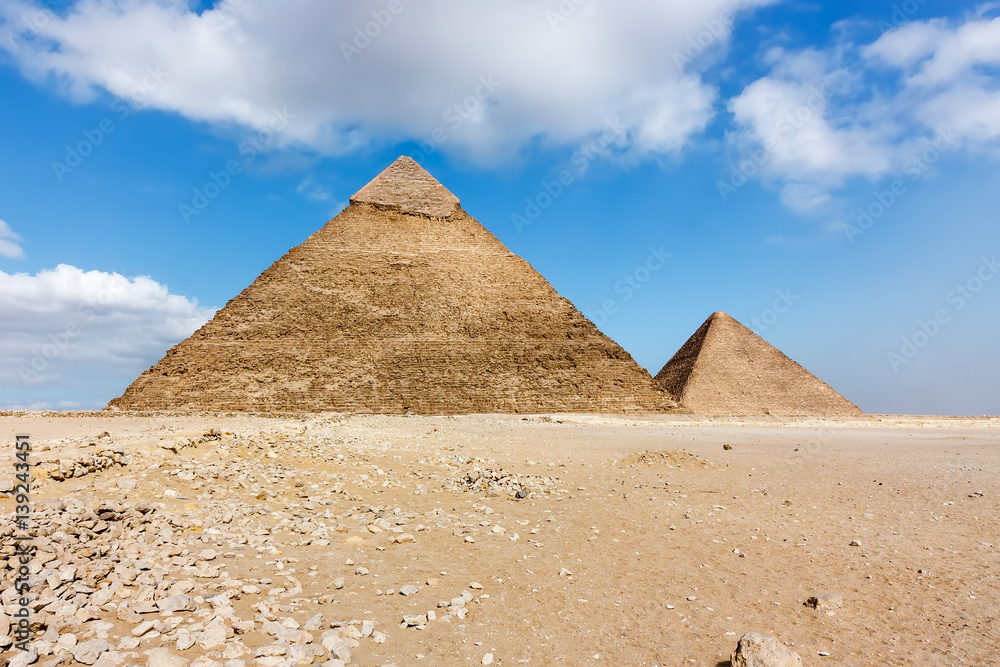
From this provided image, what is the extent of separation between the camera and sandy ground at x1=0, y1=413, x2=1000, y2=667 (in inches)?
113

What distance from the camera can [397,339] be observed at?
30.7 m

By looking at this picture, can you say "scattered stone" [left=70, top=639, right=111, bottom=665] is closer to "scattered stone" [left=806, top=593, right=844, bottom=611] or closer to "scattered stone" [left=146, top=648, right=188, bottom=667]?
"scattered stone" [left=146, top=648, right=188, bottom=667]

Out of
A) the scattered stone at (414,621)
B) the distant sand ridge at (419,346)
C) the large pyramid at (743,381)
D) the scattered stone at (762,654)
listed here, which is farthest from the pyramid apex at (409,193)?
the scattered stone at (762,654)

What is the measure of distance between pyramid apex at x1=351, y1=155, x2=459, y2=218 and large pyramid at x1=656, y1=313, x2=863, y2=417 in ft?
74.4

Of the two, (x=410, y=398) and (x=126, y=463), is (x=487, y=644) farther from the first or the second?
(x=410, y=398)

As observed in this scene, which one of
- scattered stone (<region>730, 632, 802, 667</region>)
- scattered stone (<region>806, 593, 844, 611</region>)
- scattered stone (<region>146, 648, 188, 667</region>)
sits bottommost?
scattered stone (<region>146, 648, 188, 667</region>)

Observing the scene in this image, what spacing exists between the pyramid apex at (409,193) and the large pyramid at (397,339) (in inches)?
11.9

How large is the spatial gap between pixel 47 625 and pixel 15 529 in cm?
107

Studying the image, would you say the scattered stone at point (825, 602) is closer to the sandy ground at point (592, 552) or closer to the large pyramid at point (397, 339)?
the sandy ground at point (592, 552)

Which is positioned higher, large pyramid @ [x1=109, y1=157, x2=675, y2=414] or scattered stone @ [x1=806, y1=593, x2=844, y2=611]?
large pyramid @ [x1=109, y1=157, x2=675, y2=414]

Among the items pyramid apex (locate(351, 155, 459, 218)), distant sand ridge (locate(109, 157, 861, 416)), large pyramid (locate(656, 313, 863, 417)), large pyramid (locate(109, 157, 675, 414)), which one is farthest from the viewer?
pyramid apex (locate(351, 155, 459, 218))

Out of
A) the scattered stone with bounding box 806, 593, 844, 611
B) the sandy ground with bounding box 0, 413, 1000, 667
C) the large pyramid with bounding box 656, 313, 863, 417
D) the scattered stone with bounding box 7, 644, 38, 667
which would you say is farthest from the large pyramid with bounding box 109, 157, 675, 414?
the scattered stone with bounding box 7, 644, 38, 667

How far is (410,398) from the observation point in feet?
89.4

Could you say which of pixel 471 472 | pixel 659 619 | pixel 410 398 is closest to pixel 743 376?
pixel 410 398
